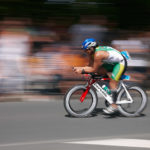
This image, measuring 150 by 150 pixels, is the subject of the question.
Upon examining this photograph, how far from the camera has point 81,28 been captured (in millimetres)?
11492

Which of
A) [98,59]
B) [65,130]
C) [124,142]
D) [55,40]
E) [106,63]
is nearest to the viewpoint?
[124,142]

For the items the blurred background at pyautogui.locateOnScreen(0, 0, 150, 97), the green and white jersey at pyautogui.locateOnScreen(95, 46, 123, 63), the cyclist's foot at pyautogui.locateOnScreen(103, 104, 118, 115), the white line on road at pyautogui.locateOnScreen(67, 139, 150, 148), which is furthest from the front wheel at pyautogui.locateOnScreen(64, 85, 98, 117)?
the blurred background at pyautogui.locateOnScreen(0, 0, 150, 97)

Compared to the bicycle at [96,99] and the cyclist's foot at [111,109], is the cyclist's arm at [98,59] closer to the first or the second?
the bicycle at [96,99]

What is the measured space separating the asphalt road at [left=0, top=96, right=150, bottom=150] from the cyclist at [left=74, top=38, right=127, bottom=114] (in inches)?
22.8

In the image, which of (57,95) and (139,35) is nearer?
(57,95)

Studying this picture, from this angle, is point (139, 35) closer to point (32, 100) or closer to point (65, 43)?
point (65, 43)

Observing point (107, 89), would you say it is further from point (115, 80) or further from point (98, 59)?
point (98, 59)

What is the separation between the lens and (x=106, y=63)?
8.40m

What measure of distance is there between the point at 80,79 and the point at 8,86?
169 cm

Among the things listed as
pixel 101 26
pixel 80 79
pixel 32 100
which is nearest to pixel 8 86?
pixel 32 100

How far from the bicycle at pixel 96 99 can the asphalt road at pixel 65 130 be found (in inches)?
5.9

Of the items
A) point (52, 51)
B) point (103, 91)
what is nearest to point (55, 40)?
point (52, 51)

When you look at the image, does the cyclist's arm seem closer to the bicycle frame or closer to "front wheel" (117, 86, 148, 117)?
the bicycle frame

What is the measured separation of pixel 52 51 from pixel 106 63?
3.02 metres
